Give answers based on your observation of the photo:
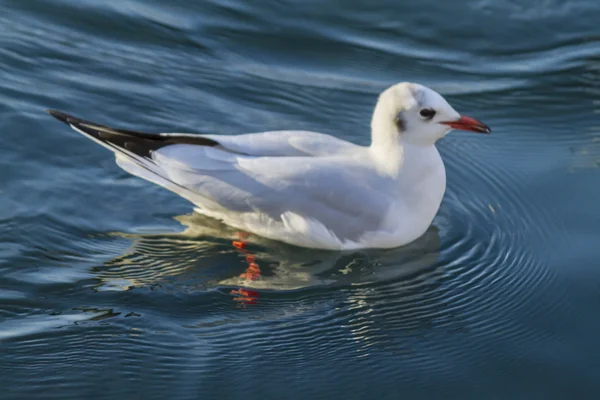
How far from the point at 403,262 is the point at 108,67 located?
3.44m

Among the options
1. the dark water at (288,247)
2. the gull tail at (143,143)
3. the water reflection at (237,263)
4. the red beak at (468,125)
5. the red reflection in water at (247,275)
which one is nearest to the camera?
the dark water at (288,247)

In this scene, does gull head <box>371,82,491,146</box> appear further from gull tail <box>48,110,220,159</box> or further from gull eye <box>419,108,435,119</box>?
gull tail <box>48,110,220,159</box>

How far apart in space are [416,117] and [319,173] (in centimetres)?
69

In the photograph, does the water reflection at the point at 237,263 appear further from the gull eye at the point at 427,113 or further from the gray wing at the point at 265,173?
the gull eye at the point at 427,113

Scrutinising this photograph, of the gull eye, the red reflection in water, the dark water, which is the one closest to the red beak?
the gull eye

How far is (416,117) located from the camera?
6770mm

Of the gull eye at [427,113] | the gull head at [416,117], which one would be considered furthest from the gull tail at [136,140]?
the gull eye at [427,113]

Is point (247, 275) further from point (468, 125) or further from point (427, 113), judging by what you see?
point (468, 125)

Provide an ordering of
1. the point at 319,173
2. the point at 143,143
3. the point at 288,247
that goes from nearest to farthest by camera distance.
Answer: the point at 319,173
the point at 288,247
the point at 143,143

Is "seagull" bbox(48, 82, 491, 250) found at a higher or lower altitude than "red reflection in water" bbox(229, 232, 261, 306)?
higher

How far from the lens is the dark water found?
18.1ft

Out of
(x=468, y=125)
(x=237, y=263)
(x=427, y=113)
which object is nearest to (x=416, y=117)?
(x=427, y=113)

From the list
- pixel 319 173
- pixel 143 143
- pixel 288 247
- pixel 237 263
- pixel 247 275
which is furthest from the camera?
pixel 143 143

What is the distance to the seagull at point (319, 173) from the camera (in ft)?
22.1
